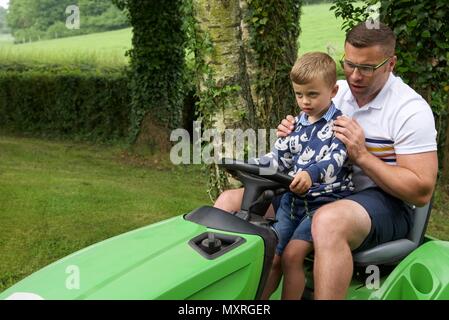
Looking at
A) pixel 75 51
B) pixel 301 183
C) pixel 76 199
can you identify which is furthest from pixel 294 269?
pixel 75 51

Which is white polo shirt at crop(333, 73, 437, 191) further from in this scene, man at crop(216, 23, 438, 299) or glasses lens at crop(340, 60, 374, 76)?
glasses lens at crop(340, 60, 374, 76)

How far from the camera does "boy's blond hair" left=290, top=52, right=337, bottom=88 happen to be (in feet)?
8.38

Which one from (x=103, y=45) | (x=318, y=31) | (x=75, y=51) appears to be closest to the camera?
(x=318, y=31)

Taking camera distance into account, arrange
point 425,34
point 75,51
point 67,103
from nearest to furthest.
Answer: point 425,34, point 67,103, point 75,51

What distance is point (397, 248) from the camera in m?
2.60

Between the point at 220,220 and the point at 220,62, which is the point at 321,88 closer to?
the point at 220,220

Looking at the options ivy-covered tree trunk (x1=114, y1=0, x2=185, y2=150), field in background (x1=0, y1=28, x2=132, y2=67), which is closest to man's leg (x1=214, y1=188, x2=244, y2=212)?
ivy-covered tree trunk (x1=114, y1=0, x2=185, y2=150)

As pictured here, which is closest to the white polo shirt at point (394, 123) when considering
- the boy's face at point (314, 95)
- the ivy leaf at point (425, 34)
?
the boy's face at point (314, 95)

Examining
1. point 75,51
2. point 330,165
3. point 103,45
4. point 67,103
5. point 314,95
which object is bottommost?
point 67,103

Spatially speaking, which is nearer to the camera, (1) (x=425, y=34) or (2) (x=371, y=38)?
(2) (x=371, y=38)

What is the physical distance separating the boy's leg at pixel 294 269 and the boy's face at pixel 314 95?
0.56 metres

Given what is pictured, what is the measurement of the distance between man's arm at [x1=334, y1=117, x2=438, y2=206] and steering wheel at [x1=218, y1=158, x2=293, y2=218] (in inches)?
12.5

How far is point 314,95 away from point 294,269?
705mm

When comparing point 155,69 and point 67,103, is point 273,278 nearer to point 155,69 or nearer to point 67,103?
point 155,69
